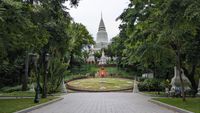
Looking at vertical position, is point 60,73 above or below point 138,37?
below

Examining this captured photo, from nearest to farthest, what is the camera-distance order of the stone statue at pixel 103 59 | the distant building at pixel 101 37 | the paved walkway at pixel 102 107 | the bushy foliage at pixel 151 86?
the paved walkway at pixel 102 107 → the bushy foliage at pixel 151 86 → the stone statue at pixel 103 59 → the distant building at pixel 101 37

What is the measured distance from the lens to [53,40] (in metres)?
26.7

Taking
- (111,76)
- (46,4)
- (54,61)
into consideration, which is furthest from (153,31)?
(111,76)

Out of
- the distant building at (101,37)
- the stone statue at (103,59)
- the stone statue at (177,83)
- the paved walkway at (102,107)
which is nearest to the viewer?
the paved walkway at (102,107)

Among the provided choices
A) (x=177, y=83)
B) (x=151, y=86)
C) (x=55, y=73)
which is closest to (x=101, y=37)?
(x=151, y=86)

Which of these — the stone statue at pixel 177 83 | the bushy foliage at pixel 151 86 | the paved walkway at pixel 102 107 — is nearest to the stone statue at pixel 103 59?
the bushy foliage at pixel 151 86

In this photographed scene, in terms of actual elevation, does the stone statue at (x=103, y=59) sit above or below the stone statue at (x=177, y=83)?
above

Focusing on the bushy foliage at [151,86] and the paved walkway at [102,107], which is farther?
the bushy foliage at [151,86]

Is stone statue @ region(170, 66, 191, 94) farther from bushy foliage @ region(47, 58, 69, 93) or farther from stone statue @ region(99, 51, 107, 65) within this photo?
stone statue @ region(99, 51, 107, 65)

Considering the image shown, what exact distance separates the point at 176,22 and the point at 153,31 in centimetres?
927

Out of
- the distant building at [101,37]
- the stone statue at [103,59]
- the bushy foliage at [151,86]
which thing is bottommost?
the bushy foliage at [151,86]

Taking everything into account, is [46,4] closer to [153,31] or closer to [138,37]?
[153,31]

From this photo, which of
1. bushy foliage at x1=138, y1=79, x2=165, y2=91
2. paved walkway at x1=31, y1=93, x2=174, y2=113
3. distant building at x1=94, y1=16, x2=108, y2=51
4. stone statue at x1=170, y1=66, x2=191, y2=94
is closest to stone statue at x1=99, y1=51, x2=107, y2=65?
distant building at x1=94, y1=16, x2=108, y2=51

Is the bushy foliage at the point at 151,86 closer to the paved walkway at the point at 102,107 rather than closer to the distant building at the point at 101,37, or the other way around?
the paved walkway at the point at 102,107
